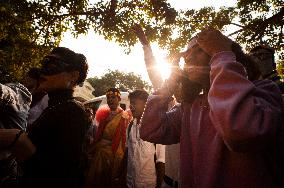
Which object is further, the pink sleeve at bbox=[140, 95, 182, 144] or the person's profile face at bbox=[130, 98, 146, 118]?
the person's profile face at bbox=[130, 98, 146, 118]

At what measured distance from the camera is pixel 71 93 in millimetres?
2637

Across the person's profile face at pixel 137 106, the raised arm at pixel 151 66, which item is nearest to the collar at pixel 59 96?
the raised arm at pixel 151 66

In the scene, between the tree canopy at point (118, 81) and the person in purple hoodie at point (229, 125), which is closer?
the person in purple hoodie at point (229, 125)

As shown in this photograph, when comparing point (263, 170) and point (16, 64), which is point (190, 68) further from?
point (16, 64)

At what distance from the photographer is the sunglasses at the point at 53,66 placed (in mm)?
2623

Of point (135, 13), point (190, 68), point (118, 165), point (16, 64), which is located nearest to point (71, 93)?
point (190, 68)

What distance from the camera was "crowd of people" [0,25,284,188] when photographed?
1526mm

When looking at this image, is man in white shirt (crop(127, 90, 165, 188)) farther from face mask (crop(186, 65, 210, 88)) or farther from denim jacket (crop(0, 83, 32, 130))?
face mask (crop(186, 65, 210, 88))

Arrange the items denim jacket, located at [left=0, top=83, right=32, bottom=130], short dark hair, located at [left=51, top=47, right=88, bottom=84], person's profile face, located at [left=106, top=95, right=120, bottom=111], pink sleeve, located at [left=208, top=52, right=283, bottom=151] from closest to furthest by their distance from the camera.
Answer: pink sleeve, located at [left=208, top=52, right=283, bottom=151]
short dark hair, located at [left=51, top=47, right=88, bottom=84]
denim jacket, located at [left=0, top=83, right=32, bottom=130]
person's profile face, located at [left=106, top=95, right=120, bottom=111]

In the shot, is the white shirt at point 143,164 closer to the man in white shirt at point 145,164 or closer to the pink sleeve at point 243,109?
the man in white shirt at point 145,164

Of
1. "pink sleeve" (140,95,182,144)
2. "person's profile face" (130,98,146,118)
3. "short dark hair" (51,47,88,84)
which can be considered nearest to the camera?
"pink sleeve" (140,95,182,144)

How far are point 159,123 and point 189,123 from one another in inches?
11.1

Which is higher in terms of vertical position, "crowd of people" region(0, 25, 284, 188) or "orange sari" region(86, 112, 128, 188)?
"crowd of people" region(0, 25, 284, 188)

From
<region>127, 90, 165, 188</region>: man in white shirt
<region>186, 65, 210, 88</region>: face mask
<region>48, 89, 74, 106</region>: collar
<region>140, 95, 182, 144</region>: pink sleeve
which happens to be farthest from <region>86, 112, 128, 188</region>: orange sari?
<region>186, 65, 210, 88</region>: face mask
